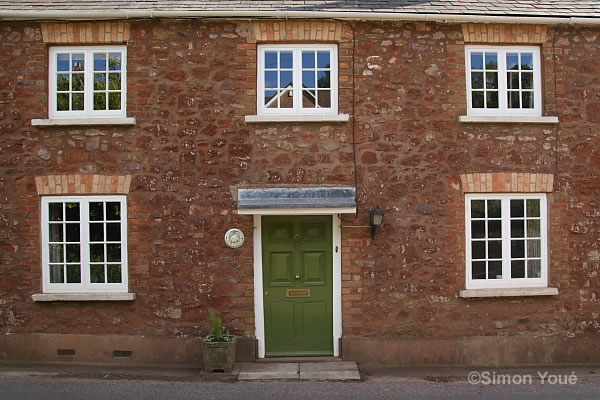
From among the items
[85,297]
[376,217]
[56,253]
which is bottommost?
[85,297]

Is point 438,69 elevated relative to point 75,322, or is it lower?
elevated

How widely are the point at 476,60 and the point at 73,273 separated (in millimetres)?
7046

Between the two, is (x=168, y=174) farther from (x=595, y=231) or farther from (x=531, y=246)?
(x=595, y=231)

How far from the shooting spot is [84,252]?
28.9ft

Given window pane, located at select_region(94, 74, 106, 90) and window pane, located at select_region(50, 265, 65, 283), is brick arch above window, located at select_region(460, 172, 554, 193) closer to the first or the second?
window pane, located at select_region(94, 74, 106, 90)

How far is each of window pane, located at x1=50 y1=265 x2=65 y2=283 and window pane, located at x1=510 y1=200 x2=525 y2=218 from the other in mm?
6951

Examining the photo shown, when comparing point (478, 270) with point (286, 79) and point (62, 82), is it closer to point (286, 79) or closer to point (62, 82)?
point (286, 79)

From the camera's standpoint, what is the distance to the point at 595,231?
8.98 meters

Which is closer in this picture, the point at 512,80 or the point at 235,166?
the point at 235,166

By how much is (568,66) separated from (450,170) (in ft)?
8.10

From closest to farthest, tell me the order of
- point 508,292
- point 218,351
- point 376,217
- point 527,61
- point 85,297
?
point 218,351 < point 376,217 < point 85,297 < point 508,292 < point 527,61

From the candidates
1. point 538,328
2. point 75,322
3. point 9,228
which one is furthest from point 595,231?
point 9,228

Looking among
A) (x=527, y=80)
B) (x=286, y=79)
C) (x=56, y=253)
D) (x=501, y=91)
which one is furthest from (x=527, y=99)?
(x=56, y=253)

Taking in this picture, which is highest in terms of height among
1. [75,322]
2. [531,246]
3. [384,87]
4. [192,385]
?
[384,87]
